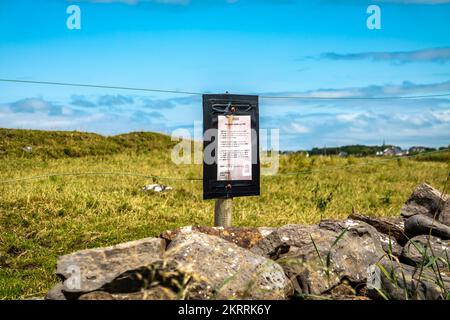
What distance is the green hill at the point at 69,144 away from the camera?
2080 cm

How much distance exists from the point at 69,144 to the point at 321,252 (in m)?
18.5

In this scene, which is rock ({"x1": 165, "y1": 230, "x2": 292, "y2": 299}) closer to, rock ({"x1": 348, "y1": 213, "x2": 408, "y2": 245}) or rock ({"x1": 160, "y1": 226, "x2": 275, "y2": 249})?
rock ({"x1": 160, "y1": 226, "x2": 275, "y2": 249})

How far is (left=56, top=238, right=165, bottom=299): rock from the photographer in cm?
481

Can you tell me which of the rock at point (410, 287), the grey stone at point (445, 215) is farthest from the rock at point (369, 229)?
the rock at point (410, 287)

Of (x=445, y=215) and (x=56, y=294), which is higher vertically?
(x=445, y=215)

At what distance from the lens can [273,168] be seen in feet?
56.9

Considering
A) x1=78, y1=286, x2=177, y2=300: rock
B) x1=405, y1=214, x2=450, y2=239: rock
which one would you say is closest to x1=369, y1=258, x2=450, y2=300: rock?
x1=78, y1=286, x2=177, y2=300: rock

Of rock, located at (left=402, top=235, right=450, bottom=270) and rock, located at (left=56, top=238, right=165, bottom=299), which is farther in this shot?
rock, located at (left=402, top=235, right=450, bottom=270)

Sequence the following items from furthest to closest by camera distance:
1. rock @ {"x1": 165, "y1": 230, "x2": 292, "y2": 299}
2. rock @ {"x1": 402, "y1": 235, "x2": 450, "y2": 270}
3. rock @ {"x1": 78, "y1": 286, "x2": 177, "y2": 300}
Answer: rock @ {"x1": 402, "y1": 235, "x2": 450, "y2": 270} → rock @ {"x1": 165, "y1": 230, "x2": 292, "y2": 299} → rock @ {"x1": 78, "y1": 286, "x2": 177, "y2": 300}

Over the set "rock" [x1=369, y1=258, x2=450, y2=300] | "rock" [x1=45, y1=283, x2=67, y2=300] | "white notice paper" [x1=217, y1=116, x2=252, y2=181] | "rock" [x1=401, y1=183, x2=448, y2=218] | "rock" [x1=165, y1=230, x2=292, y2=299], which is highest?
"white notice paper" [x1=217, y1=116, x2=252, y2=181]

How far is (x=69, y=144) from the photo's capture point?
74.2 ft

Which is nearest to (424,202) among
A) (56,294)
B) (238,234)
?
(238,234)

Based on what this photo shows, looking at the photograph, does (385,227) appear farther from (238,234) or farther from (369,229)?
(238,234)

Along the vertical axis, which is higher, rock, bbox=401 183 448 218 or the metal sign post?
the metal sign post
